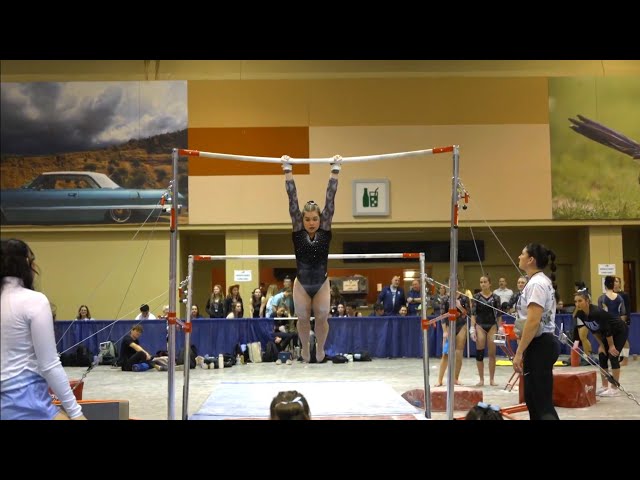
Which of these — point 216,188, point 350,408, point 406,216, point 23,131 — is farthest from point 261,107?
point 350,408

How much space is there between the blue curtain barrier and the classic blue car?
10.9 ft

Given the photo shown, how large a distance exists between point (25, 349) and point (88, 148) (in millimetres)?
13090

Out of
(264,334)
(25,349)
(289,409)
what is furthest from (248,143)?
(289,409)

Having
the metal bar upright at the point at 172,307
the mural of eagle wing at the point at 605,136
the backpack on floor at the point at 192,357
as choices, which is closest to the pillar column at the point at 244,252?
the backpack on floor at the point at 192,357

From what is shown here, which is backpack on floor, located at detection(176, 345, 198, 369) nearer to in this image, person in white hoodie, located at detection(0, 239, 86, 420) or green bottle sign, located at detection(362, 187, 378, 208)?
green bottle sign, located at detection(362, 187, 378, 208)

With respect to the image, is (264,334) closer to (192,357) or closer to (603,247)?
(192,357)

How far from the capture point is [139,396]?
8781 mm

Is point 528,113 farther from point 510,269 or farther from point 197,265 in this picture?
point 197,265

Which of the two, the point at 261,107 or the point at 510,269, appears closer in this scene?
the point at 261,107

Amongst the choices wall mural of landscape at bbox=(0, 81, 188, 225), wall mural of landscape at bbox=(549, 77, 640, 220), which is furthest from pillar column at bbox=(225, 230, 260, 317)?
wall mural of landscape at bbox=(549, 77, 640, 220)

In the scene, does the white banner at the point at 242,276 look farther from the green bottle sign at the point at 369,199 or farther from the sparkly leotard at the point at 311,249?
the sparkly leotard at the point at 311,249

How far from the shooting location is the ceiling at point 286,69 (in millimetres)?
15000

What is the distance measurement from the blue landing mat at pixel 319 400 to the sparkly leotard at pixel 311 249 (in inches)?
51.2

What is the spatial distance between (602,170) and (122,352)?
1167 cm
